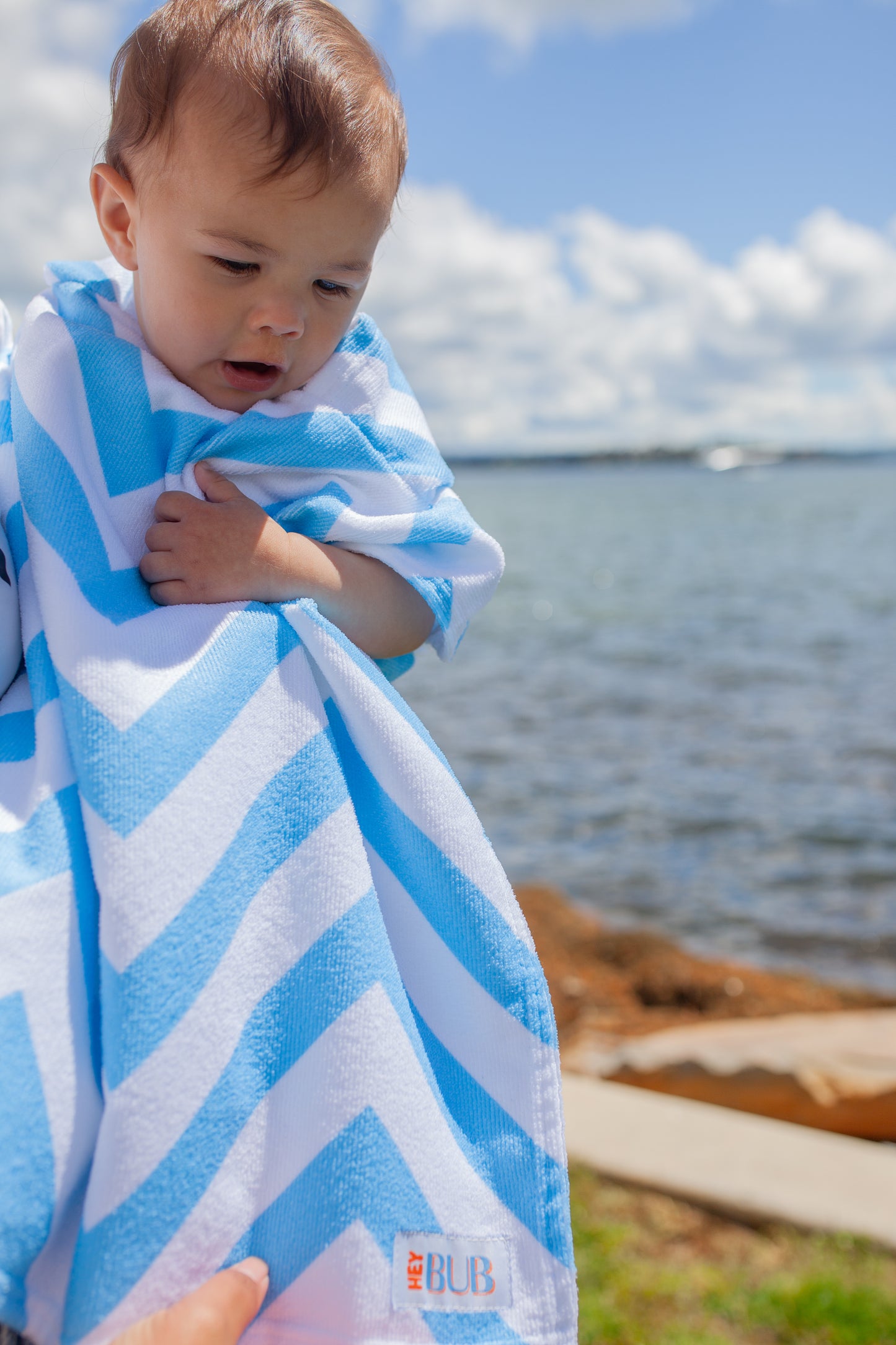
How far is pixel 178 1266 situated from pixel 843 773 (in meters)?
9.14

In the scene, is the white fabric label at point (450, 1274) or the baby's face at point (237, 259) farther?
the baby's face at point (237, 259)

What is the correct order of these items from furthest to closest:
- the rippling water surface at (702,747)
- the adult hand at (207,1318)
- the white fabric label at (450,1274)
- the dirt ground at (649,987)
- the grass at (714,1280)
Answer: the rippling water surface at (702,747) → the dirt ground at (649,987) → the grass at (714,1280) → the white fabric label at (450,1274) → the adult hand at (207,1318)

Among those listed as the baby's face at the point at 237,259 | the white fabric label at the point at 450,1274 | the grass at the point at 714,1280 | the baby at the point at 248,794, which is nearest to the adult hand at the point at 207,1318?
the baby at the point at 248,794

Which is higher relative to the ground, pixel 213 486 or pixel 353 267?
pixel 353 267

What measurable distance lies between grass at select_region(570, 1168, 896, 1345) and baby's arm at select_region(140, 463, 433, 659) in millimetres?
2382

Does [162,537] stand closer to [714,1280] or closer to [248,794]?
[248,794]

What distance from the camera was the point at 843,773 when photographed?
9.37 m

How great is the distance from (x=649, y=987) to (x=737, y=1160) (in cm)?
229

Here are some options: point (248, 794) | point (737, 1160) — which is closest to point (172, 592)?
point (248, 794)

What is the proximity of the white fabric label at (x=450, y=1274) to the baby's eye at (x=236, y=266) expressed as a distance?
1.21 metres

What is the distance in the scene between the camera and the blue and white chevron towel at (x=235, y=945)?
1.07 metres

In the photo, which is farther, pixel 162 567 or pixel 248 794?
pixel 162 567

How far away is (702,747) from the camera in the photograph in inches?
403

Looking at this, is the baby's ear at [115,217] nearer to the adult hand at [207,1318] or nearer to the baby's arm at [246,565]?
the baby's arm at [246,565]
